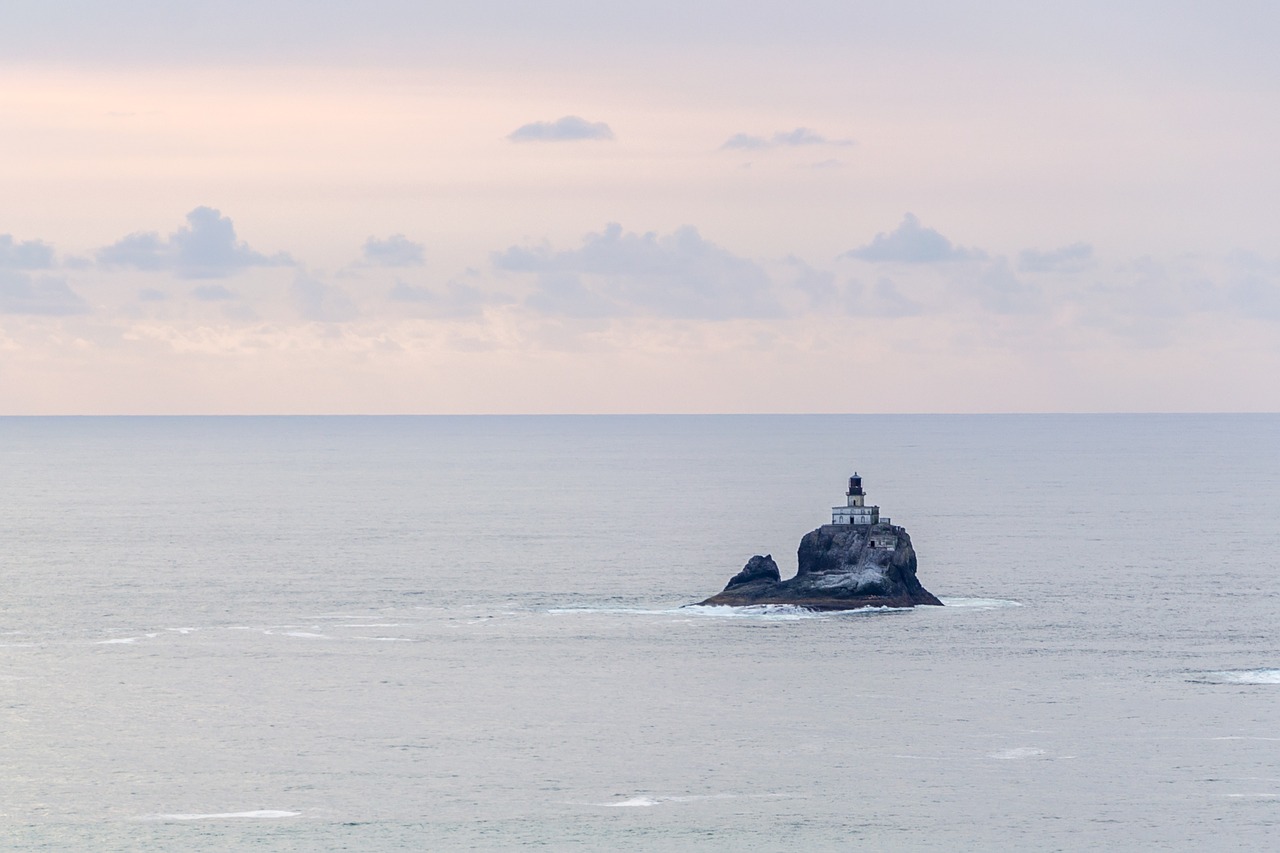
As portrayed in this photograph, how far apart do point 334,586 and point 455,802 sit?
81.2 m

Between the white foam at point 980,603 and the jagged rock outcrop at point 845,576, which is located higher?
the jagged rock outcrop at point 845,576

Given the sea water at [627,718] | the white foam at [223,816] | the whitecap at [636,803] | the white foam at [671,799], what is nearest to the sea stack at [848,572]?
the sea water at [627,718]

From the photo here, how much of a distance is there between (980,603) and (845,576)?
13.6 m

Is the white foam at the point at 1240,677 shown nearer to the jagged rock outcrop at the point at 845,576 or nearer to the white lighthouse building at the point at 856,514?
the jagged rock outcrop at the point at 845,576

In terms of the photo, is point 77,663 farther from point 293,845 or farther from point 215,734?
point 293,845

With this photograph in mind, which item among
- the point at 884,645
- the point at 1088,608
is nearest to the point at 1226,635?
the point at 1088,608

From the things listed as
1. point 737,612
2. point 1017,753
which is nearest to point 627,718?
point 1017,753

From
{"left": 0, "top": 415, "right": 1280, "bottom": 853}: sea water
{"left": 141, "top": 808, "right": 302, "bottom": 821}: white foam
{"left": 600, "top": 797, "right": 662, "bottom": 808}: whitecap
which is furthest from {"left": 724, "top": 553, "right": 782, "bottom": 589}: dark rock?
{"left": 141, "top": 808, "right": 302, "bottom": 821}: white foam

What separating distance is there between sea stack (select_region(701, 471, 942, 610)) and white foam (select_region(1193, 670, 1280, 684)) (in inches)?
1257

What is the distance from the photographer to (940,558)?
631 feet

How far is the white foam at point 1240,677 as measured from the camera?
119375 millimetres

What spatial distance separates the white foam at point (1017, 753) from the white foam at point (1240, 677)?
73.8ft

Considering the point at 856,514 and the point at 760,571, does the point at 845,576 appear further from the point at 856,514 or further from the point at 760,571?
the point at 760,571

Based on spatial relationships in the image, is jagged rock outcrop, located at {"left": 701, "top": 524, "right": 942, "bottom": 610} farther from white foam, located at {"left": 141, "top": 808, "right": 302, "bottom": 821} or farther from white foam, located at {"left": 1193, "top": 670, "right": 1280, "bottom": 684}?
white foam, located at {"left": 141, "top": 808, "right": 302, "bottom": 821}
